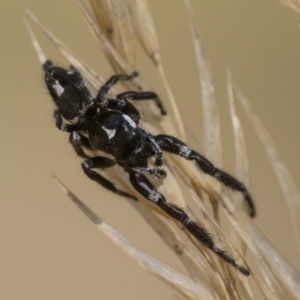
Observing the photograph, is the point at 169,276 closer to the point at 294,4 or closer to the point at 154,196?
the point at 154,196

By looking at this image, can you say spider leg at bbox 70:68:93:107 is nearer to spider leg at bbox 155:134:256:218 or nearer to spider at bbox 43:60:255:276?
spider at bbox 43:60:255:276

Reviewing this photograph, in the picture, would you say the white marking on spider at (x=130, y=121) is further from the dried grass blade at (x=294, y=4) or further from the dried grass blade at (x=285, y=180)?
the dried grass blade at (x=294, y=4)

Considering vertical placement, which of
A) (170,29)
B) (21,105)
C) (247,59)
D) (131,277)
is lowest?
(131,277)

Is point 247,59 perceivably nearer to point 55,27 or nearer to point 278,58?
point 278,58

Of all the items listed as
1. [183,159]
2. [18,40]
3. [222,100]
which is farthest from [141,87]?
[18,40]

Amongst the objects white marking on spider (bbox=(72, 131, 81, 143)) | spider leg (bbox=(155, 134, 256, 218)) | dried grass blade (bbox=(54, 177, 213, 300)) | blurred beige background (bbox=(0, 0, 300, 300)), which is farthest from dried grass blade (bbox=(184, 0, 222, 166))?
blurred beige background (bbox=(0, 0, 300, 300))

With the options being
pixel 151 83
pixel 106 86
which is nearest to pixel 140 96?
pixel 106 86

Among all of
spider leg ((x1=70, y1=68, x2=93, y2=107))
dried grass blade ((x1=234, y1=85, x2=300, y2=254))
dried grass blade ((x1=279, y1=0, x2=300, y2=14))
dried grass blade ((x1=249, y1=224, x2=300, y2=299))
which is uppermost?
spider leg ((x1=70, y1=68, x2=93, y2=107))

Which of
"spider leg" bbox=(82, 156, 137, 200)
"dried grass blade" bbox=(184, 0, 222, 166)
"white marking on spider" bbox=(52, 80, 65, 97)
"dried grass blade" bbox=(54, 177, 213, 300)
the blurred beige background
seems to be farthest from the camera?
the blurred beige background
